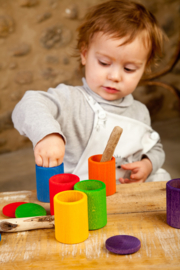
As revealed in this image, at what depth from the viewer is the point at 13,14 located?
7.86ft

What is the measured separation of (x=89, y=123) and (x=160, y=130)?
1.97 meters

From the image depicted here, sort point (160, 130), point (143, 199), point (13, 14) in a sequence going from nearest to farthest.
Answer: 1. point (143, 199)
2. point (13, 14)
3. point (160, 130)

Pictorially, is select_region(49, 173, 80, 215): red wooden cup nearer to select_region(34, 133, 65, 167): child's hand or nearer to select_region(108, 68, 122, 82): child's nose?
select_region(34, 133, 65, 167): child's hand

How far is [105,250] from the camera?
1.83 ft

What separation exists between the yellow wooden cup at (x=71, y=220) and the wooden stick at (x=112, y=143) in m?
0.22

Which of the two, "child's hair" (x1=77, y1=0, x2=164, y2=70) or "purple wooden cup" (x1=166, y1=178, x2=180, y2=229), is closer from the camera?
"purple wooden cup" (x1=166, y1=178, x2=180, y2=229)

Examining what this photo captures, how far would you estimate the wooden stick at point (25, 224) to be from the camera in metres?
0.63

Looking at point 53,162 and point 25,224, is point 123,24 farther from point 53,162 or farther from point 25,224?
point 25,224

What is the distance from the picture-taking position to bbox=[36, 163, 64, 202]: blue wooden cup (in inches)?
30.7

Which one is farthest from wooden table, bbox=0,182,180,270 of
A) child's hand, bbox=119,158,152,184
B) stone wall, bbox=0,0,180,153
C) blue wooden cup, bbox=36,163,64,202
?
stone wall, bbox=0,0,180,153

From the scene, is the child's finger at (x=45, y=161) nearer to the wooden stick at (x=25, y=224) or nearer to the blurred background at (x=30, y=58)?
the wooden stick at (x=25, y=224)

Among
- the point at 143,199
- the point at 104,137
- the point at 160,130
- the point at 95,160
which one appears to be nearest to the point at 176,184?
the point at 143,199

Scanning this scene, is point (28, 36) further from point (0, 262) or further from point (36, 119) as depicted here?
point (0, 262)

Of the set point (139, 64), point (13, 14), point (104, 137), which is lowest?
point (104, 137)
